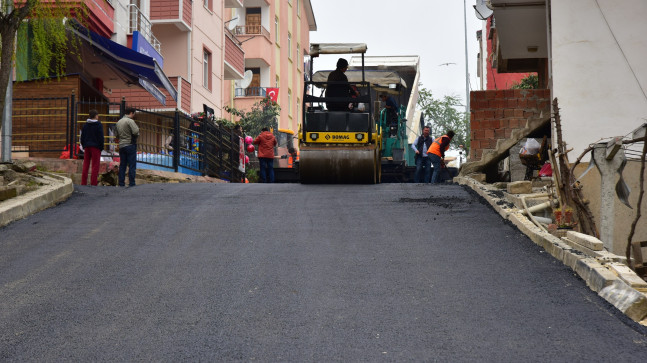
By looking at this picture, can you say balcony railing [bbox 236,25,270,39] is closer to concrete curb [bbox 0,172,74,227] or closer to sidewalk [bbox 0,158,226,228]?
sidewalk [bbox 0,158,226,228]

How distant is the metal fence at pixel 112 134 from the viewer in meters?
20.6

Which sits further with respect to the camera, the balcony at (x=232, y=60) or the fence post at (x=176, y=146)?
the balcony at (x=232, y=60)

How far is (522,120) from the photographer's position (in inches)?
724

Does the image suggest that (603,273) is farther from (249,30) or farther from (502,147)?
(249,30)

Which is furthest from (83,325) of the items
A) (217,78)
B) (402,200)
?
(217,78)

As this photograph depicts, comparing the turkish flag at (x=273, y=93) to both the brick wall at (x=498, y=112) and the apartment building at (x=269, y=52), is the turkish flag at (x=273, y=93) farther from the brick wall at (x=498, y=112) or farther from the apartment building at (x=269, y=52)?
the brick wall at (x=498, y=112)

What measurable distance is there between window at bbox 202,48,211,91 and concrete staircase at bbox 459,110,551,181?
16688 mm

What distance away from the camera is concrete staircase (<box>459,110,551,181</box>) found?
17.9m

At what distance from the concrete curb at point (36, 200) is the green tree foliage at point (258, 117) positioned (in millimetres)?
21555

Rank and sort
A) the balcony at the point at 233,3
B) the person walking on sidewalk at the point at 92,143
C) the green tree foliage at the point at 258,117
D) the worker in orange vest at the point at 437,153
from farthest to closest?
1. the balcony at the point at 233,3
2. the green tree foliage at the point at 258,117
3. the worker in orange vest at the point at 437,153
4. the person walking on sidewalk at the point at 92,143

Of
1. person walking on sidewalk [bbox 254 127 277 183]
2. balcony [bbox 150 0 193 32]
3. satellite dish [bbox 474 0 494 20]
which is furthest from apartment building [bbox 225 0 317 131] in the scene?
satellite dish [bbox 474 0 494 20]

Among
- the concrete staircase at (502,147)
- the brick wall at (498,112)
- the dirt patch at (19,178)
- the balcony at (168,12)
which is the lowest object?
the dirt patch at (19,178)

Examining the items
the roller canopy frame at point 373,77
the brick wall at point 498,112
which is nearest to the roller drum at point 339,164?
the brick wall at point 498,112

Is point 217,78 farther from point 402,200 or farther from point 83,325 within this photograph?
point 83,325
